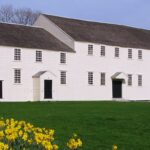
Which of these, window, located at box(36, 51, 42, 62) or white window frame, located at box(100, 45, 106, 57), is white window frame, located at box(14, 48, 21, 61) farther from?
white window frame, located at box(100, 45, 106, 57)

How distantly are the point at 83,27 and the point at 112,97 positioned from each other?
30.7 feet

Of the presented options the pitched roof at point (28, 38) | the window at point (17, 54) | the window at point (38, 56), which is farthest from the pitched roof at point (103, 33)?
the window at point (17, 54)

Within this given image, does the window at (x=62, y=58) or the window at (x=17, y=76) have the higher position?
the window at (x=62, y=58)

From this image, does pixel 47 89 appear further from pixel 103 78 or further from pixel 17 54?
pixel 103 78

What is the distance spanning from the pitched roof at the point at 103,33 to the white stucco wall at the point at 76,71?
961 mm

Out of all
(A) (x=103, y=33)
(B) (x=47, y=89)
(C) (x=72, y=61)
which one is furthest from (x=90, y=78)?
(A) (x=103, y=33)

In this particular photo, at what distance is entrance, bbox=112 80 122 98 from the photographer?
5797cm

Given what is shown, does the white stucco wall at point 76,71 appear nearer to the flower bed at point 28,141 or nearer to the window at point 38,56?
the window at point 38,56

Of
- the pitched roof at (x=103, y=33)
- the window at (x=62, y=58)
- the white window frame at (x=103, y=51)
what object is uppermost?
the pitched roof at (x=103, y=33)

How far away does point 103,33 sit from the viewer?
5978 cm

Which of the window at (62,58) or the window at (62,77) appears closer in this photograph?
the window at (62,77)

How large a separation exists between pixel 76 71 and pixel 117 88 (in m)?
7.08

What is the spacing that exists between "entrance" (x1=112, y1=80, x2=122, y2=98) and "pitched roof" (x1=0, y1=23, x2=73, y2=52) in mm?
7811

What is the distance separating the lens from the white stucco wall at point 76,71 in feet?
158
